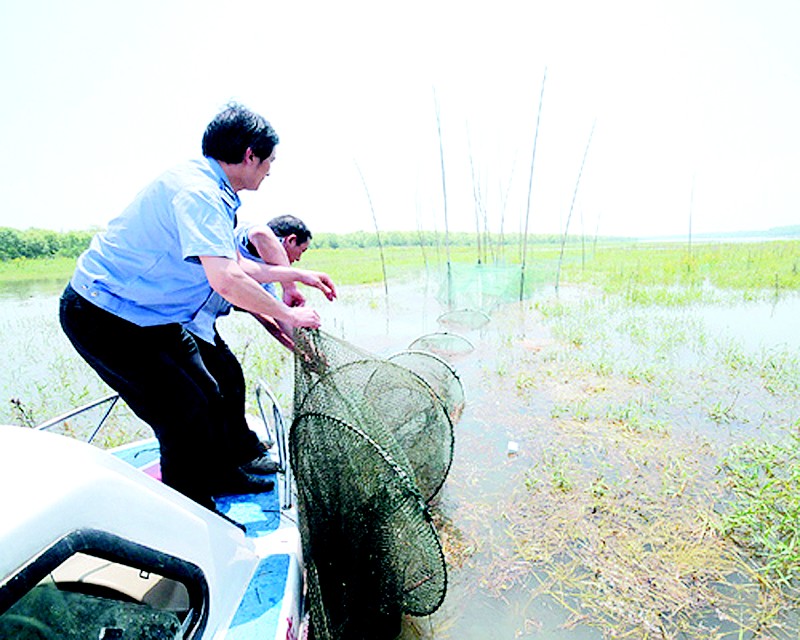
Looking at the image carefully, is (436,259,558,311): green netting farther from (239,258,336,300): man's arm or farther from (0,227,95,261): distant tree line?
(0,227,95,261): distant tree line

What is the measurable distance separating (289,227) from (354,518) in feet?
5.50

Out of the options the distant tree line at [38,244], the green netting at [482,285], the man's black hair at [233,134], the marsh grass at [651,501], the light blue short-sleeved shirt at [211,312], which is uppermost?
the distant tree line at [38,244]

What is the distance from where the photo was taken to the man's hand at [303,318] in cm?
164

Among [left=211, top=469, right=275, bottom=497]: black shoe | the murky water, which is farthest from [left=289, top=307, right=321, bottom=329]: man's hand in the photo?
the murky water

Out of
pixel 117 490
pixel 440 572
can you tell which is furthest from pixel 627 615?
pixel 117 490

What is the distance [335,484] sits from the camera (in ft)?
5.32

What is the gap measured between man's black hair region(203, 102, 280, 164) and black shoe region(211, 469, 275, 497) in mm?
1391

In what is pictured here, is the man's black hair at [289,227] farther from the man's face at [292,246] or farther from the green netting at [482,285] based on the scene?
the green netting at [482,285]

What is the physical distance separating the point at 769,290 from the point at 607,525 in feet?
35.0

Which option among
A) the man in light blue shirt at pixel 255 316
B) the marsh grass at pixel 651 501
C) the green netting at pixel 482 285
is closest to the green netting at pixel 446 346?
the marsh grass at pixel 651 501

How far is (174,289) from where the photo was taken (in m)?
1.64

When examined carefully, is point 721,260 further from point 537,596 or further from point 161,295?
point 161,295

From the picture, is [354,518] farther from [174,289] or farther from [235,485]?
[174,289]

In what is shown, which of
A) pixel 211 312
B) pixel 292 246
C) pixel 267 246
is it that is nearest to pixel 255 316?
pixel 211 312
